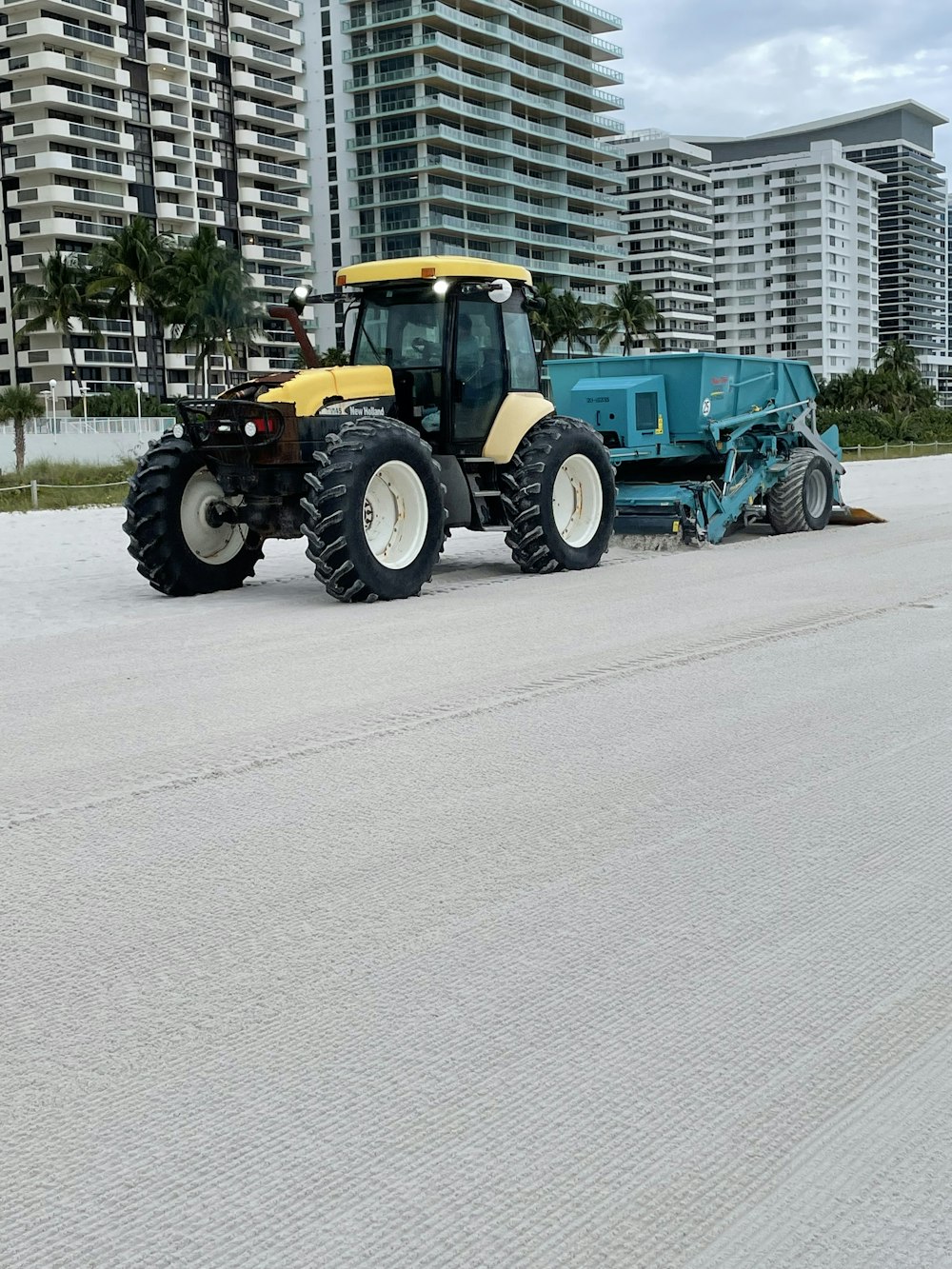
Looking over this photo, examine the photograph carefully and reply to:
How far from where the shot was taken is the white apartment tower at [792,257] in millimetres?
168750

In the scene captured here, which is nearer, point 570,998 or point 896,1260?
point 896,1260

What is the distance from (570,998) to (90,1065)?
1127mm

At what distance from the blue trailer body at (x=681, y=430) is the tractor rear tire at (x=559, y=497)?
4.72ft

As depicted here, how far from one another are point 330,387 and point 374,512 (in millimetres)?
1379

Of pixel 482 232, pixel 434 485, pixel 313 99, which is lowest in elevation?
pixel 434 485

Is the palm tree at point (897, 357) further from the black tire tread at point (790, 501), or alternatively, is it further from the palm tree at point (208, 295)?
the black tire tread at point (790, 501)

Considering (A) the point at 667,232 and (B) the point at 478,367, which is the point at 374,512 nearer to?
(B) the point at 478,367

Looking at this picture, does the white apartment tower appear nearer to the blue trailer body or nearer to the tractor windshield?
the blue trailer body

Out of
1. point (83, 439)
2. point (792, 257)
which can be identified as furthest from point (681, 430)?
point (792, 257)

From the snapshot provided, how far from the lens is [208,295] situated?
71312mm

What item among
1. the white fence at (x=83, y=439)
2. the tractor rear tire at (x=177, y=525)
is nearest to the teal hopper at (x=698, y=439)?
the tractor rear tire at (x=177, y=525)

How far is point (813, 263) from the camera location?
16900 cm

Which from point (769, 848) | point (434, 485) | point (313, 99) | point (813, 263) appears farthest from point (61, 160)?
point (813, 263)

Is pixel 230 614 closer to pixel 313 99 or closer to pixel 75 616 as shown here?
pixel 75 616
